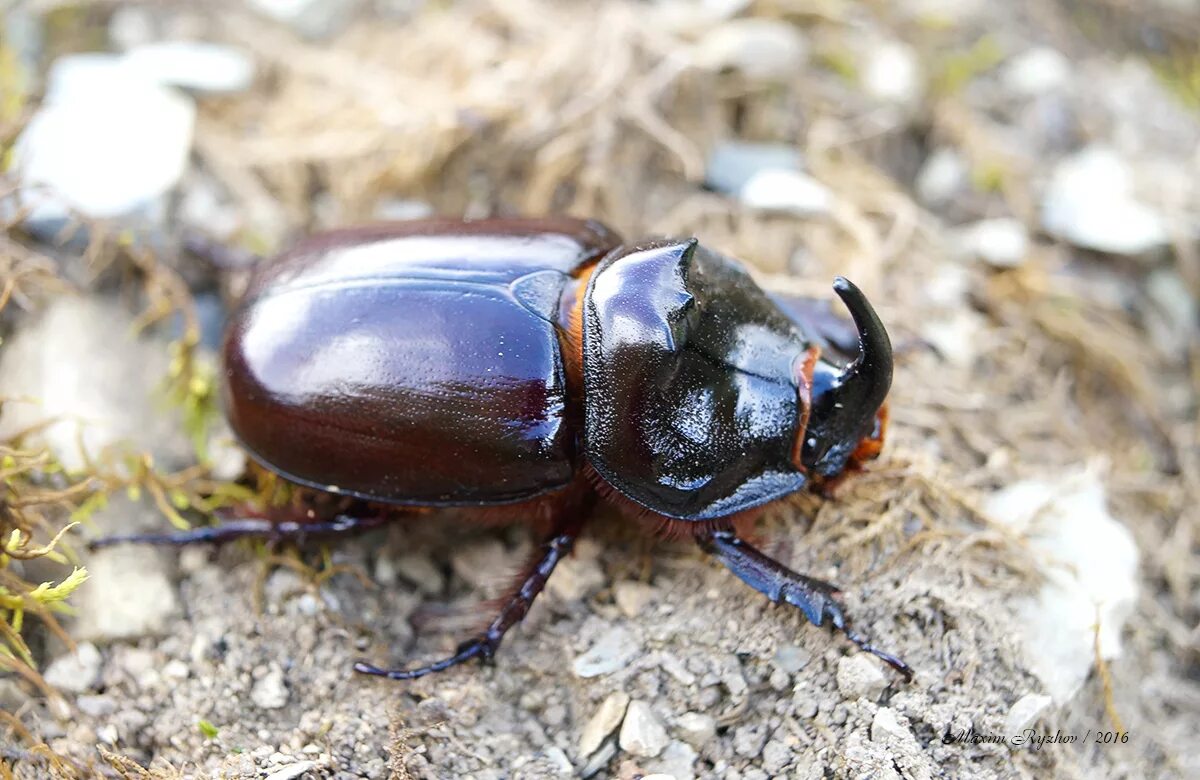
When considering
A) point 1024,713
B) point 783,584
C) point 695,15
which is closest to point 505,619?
point 783,584

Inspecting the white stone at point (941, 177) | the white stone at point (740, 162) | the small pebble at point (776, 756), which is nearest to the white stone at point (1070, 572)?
the small pebble at point (776, 756)

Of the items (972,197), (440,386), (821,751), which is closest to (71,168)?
(440,386)

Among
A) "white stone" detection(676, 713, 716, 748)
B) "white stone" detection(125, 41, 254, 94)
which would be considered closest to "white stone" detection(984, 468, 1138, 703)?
"white stone" detection(676, 713, 716, 748)

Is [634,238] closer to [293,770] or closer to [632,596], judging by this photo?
[632,596]

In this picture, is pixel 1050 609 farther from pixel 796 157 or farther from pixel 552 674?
pixel 796 157

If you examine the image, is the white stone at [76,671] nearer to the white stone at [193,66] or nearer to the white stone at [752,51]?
the white stone at [193,66]

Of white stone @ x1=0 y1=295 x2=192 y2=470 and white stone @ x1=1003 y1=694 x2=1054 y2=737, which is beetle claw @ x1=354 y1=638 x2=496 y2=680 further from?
white stone @ x1=1003 y1=694 x2=1054 y2=737
